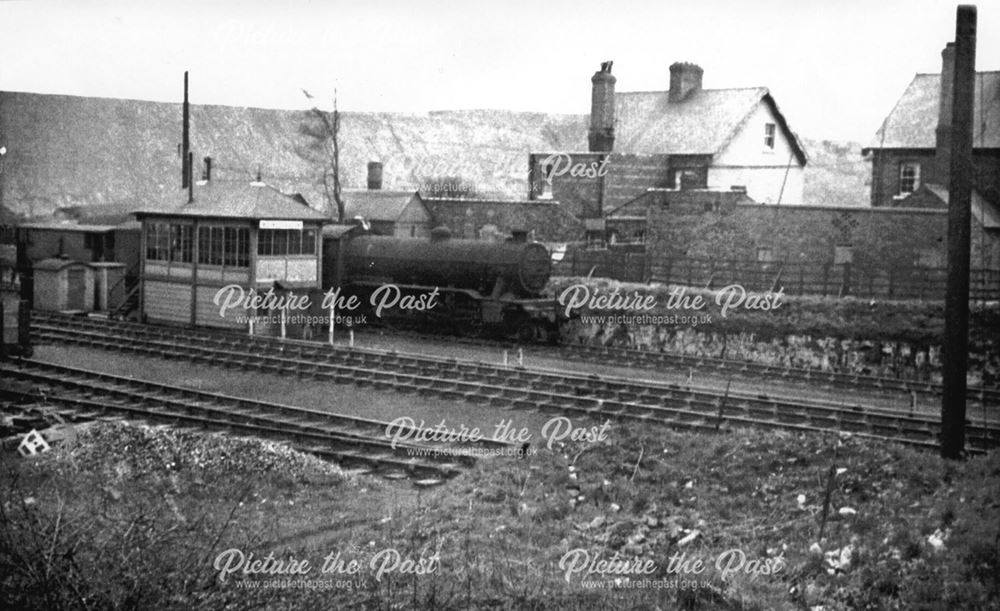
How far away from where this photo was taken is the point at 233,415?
55.3ft

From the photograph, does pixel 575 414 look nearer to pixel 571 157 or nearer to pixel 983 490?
pixel 983 490

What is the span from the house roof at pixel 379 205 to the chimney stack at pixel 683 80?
11389mm

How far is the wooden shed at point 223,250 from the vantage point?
26031 mm

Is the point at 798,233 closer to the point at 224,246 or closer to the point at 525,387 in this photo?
the point at 525,387

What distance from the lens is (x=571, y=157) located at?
39.3 metres

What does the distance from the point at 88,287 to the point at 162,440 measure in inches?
758

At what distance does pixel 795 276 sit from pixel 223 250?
16.2 m

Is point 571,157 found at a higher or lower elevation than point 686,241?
higher

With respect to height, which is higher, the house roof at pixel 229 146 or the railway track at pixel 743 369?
the house roof at pixel 229 146

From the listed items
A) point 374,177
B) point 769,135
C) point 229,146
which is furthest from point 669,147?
point 229,146

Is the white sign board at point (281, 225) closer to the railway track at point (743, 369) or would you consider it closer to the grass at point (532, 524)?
the railway track at point (743, 369)

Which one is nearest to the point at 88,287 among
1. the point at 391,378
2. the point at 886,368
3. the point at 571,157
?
the point at 391,378

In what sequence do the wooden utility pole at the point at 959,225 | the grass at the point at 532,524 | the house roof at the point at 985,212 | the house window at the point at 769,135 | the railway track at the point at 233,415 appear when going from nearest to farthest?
the grass at the point at 532,524 → the wooden utility pole at the point at 959,225 → the railway track at the point at 233,415 → the house roof at the point at 985,212 → the house window at the point at 769,135

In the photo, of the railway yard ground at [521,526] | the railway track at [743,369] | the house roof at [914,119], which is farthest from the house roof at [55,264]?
the house roof at [914,119]
